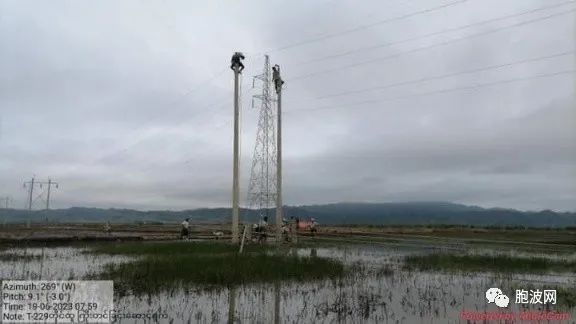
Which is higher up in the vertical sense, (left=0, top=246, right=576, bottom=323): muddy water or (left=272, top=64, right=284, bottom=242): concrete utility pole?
(left=272, top=64, right=284, bottom=242): concrete utility pole

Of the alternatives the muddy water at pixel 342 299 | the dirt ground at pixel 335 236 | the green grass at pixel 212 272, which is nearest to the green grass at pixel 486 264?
the dirt ground at pixel 335 236

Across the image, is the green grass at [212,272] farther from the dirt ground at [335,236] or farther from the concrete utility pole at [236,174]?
the concrete utility pole at [236,174]

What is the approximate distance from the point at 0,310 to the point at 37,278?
577cm

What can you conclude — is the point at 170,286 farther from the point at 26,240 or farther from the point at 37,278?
the point at 26,240

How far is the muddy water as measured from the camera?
12539 millimetres

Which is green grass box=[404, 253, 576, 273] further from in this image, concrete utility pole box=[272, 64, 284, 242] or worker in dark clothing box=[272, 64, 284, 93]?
worker in dark clothing box=[272, 64, 284, 93]

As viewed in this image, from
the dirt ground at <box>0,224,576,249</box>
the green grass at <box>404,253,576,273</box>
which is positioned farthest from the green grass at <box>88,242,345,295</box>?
the dirt ground at <box>0,224,576,249</box>

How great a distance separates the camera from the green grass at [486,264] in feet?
72.1

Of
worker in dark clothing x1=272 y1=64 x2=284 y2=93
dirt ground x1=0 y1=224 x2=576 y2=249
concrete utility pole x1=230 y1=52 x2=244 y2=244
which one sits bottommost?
dirt ground x1=0 y1=224 x2=576 y2=249

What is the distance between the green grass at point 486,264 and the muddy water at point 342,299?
5.95 feet

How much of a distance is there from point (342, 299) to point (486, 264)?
12.0 m

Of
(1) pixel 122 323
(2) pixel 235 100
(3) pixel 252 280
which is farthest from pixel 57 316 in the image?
(2) pixel 235 100

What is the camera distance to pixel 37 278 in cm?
1748

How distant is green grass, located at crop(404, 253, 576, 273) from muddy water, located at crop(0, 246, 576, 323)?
1.81 metres
